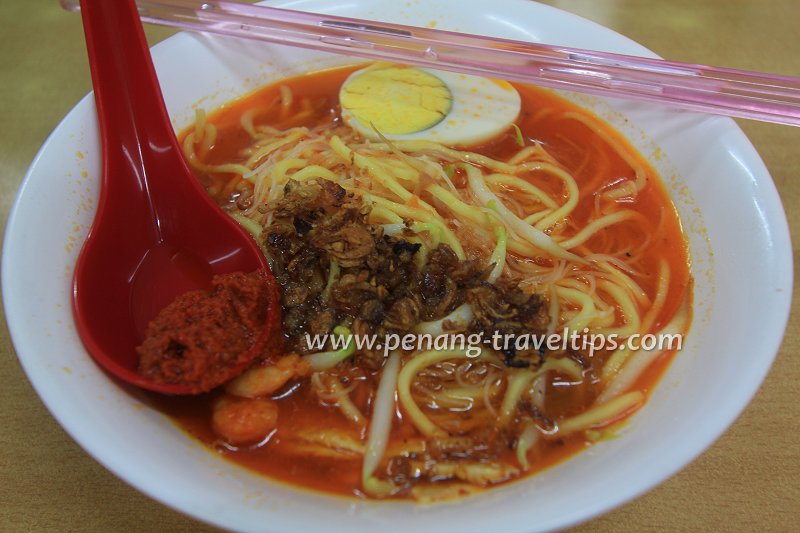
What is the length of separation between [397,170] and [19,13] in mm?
2446

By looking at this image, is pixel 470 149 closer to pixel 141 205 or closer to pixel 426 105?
pixel 426 105

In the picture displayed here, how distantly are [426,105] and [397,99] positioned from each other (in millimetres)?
104

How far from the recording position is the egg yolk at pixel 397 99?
1970mm

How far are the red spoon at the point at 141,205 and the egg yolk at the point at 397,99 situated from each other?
66cm

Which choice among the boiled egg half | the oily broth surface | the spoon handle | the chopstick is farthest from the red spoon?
the boiled egg half

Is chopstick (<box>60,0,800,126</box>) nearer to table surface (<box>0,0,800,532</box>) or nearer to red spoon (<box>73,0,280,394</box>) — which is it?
red spoon (<box>73,0,280,394</box>)

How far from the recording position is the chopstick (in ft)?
5.12

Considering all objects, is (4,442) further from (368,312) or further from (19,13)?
(19,13)

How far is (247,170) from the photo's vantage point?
1850 millimetres

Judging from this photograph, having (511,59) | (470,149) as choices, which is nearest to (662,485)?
(470,149)

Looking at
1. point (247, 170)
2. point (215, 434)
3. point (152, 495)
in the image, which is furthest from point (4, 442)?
point (247, 170)

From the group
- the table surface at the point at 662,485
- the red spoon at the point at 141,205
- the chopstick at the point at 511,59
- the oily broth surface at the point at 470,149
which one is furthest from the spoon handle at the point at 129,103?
the table surface at the point at 662,485

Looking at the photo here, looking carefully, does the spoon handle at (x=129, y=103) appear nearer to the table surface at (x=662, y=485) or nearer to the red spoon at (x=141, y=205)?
the red spoon at (x=141, y=205)

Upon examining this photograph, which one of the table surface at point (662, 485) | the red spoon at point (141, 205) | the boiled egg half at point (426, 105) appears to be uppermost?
the boiled egg half at point (426, 105)
